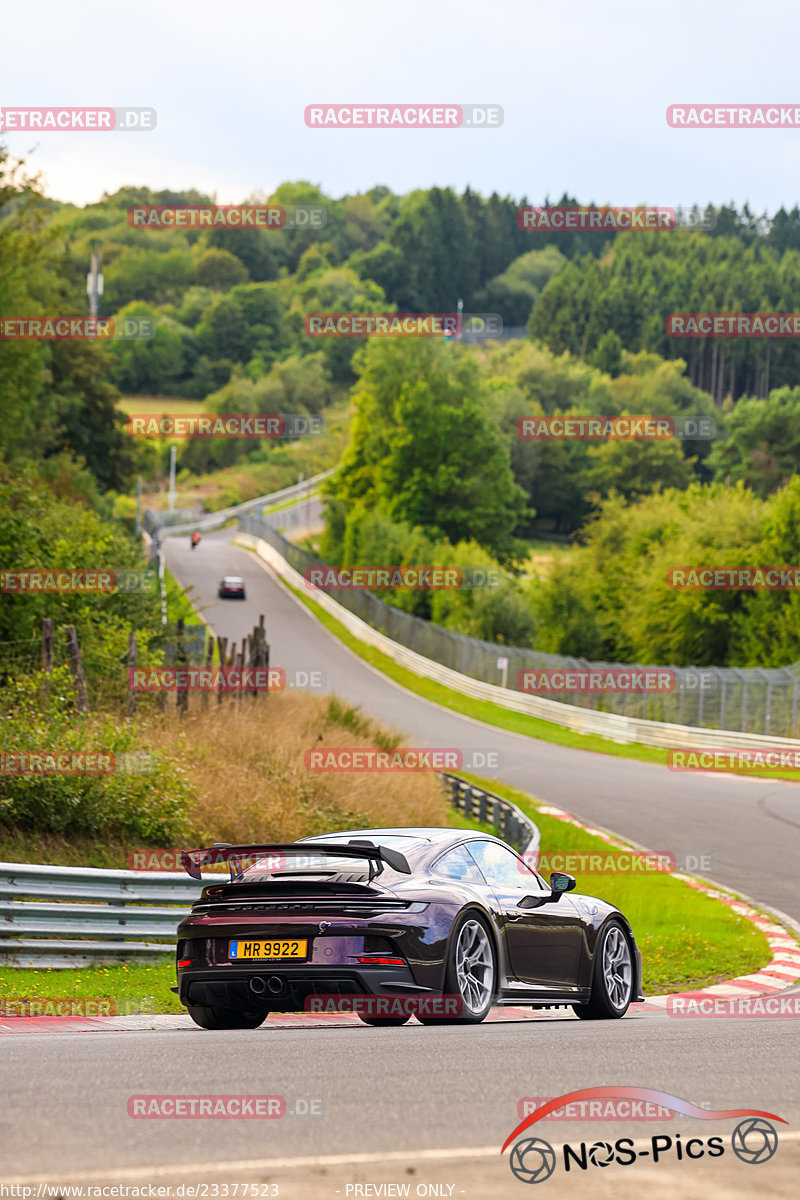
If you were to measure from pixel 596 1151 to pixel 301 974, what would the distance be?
340 cm

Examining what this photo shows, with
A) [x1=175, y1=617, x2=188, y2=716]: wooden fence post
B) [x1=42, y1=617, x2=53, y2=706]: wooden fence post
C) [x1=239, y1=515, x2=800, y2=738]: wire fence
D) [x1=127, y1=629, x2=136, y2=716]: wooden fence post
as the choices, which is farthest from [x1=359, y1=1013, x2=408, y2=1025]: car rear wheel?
[x1=239, y1=515, x2=800, y2=738]: wire fence

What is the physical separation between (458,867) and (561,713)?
3771 cm

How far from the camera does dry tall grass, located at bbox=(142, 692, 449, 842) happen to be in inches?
688

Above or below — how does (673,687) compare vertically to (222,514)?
below

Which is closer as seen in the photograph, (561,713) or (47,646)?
(47,646)

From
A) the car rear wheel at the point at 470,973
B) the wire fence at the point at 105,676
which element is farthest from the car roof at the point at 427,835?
the wire fence at the point at 105,676

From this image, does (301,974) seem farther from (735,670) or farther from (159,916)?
(735,670)

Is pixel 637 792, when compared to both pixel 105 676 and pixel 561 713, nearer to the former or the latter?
pixel 105 676

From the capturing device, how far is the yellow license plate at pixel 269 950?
8070 millimetres

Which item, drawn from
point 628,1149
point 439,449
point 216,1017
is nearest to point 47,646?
point 216,1017

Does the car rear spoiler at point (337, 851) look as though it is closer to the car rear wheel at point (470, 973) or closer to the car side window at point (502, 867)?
the car rear wheel at point (470, 973)

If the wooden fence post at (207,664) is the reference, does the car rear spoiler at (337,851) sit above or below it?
above

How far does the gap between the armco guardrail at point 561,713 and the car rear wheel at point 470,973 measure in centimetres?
2847

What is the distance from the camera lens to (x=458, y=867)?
8953 mm
